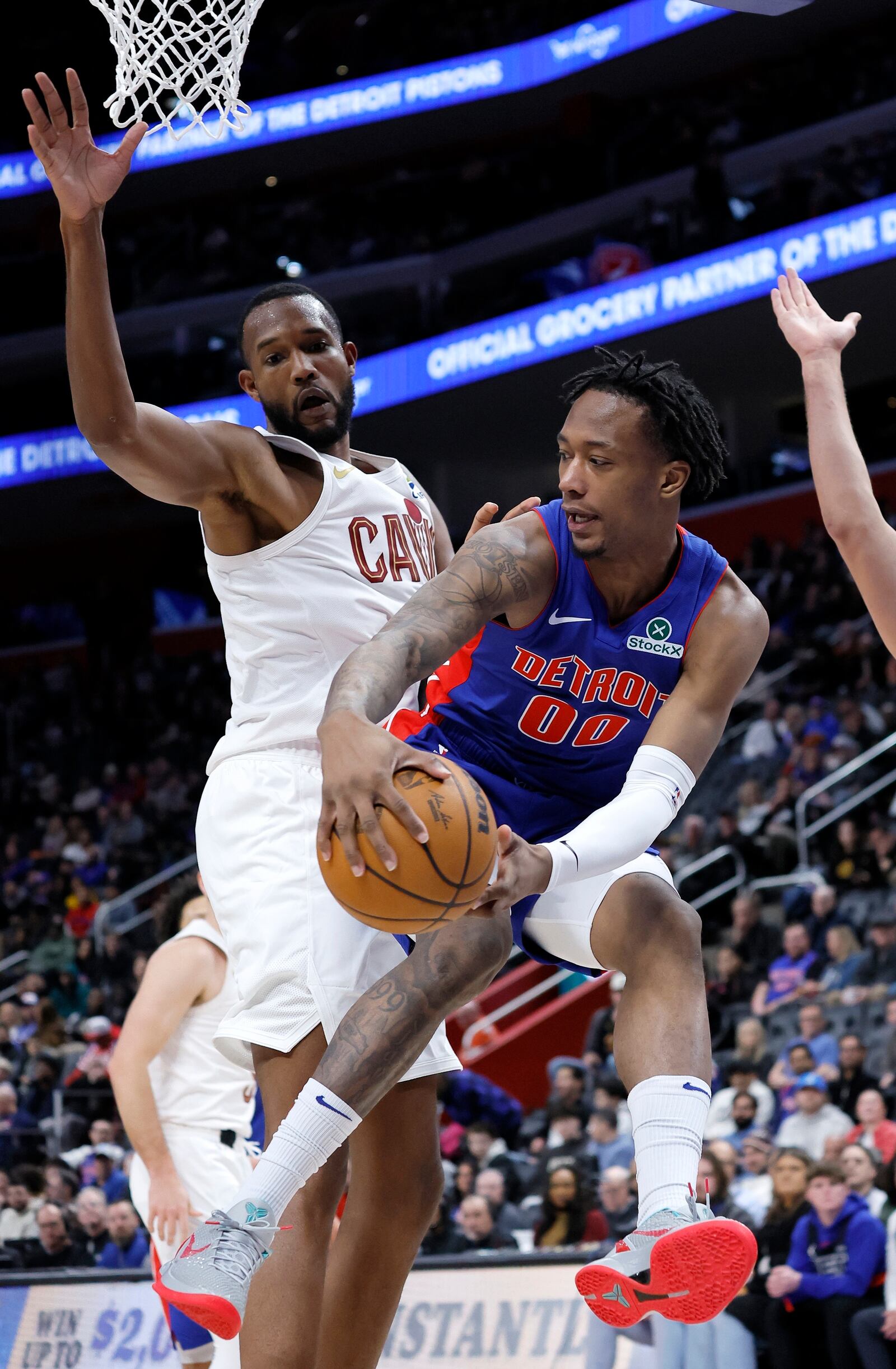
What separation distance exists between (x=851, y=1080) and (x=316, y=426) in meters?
6.11

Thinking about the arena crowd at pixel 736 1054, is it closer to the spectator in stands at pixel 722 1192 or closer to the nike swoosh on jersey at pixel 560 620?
the spectator in stands at pixel 722 1192

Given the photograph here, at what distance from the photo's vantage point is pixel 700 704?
3.41 meters

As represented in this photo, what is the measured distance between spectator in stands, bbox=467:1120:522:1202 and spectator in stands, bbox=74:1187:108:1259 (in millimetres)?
2210

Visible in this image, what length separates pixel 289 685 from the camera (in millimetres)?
3680

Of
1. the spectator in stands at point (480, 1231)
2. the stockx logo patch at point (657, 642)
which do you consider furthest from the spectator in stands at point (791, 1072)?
the stockx logo patch at point (657, 642)

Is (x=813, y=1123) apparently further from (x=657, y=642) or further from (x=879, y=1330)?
(x=657, y=642)

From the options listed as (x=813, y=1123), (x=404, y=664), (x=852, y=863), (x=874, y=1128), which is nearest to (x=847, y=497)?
(x=404, y=664)

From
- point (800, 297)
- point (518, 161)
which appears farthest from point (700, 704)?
point (518, 161)

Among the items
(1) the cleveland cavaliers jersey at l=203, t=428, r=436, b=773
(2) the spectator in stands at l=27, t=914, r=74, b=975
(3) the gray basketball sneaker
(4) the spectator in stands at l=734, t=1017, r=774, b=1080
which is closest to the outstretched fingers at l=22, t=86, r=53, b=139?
(1) the cleveland cavaliers jersey at l=203, t=428, r=436, b=773

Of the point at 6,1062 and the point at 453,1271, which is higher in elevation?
A: the point at 6,1062

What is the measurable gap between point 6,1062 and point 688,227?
1072 centimetres

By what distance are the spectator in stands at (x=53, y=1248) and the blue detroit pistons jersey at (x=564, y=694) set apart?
6.64m

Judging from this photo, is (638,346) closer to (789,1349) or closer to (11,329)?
(11,329)

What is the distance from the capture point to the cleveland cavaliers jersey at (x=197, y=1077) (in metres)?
5.44
